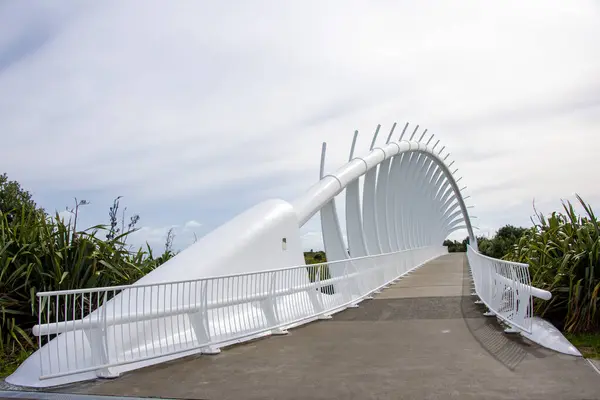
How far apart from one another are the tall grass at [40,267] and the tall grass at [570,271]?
7.73 m

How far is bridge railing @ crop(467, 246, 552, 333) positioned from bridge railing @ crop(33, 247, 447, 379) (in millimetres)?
3423

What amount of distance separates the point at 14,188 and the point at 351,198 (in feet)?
63.2

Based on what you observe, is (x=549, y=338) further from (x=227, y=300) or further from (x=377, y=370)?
(x=227, y=300)

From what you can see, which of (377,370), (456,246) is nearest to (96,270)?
(377,370)

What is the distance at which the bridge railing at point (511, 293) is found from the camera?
8.53m

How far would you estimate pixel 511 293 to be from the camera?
31.3 ft

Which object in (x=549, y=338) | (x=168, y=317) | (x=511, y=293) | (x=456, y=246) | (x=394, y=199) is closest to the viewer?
(x=549, y=338)

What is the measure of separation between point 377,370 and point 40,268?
234 inches

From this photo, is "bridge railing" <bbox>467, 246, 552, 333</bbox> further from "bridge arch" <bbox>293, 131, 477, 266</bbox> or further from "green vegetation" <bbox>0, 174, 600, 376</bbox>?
"bridge arch" <bbox>293, 131, 477, 266</bbox>

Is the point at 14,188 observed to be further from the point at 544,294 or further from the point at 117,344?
the point at 544,294

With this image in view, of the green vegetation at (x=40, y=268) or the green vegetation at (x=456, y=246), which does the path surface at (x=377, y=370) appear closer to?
the green vegetation at (x=40, y=268)

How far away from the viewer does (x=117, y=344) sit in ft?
24.2

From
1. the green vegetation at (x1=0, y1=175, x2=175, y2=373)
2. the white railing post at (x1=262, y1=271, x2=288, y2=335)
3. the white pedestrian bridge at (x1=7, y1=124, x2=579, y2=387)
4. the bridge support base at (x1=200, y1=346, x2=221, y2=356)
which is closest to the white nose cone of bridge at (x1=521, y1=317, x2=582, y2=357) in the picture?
the white pedestrian bridge at (x1=7, y1=124, x2=579, y2=387)

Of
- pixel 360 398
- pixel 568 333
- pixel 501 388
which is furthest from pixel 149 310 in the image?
pixel 568 333
